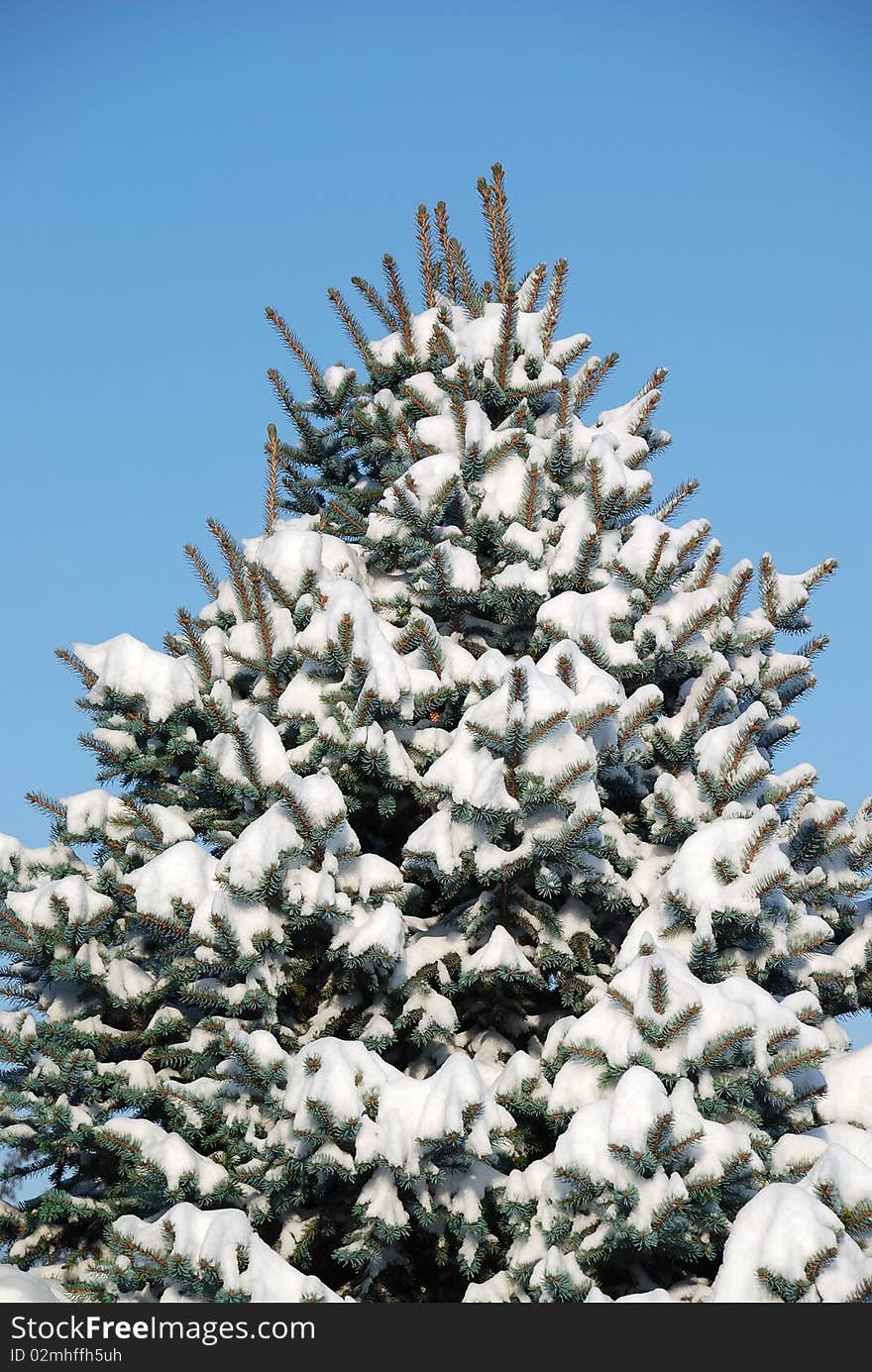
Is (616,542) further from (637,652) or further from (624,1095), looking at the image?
(624,1095)

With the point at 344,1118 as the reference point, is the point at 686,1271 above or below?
below

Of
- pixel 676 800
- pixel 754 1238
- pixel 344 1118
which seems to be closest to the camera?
pixel 754 1238

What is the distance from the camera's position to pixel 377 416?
8.51 metres

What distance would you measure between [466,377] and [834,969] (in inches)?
169

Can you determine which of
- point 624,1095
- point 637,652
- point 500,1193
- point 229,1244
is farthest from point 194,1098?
point 637,652

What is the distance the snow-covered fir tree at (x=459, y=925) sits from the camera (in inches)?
213

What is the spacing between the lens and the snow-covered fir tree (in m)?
5.41

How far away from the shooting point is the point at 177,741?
711 cm

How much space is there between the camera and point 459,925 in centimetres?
676

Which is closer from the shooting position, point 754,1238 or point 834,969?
point 754,1238

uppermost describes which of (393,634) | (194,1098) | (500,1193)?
(393,634)

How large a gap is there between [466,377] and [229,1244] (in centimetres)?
533

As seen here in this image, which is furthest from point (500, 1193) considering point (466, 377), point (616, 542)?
point (466, 377)

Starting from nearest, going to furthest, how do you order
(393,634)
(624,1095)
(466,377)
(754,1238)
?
(754,1238) < (624,1095) < (393,634) < (466,377)
